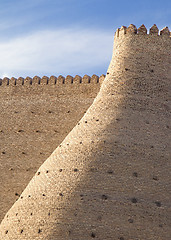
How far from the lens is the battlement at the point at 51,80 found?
1360cm

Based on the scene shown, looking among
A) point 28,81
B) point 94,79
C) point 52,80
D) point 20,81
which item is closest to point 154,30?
point 94,79

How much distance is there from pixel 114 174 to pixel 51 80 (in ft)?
17.1

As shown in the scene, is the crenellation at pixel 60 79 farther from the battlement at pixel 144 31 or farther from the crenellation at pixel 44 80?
the battlement at pixel 144 31

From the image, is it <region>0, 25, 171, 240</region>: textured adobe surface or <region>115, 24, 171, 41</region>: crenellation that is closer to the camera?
<region>0, 25, 171, 240</region>: textured adobe surface

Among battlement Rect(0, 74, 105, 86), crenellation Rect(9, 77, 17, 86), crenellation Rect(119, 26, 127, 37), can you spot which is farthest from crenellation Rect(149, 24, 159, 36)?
crenellation Rect(9, 77, 17, 86)

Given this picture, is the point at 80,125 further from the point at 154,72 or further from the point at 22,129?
the point at 22,129

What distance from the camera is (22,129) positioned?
13.6m

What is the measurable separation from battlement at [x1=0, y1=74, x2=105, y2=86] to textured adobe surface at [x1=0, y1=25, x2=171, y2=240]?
2.00 metres

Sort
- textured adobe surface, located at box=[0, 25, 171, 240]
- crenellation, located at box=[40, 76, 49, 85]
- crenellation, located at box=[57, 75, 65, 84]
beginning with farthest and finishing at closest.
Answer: crenellation, located at box=[40, 76, 49, 85] < crenellation, located at box=[57, 75, 65, 84] < textured adobe surface, located at box=[0, 25, 171, 240]

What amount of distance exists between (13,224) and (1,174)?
3.57 meters

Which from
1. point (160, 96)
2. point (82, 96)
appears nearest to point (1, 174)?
point (82, 96)

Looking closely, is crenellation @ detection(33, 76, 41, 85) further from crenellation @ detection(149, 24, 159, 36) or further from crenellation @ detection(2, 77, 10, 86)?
crenellation @ detection(149, 24, 159, 36)

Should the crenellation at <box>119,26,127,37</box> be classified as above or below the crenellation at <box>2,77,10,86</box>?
above

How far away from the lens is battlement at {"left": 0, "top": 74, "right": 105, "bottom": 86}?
13602 millimetres
